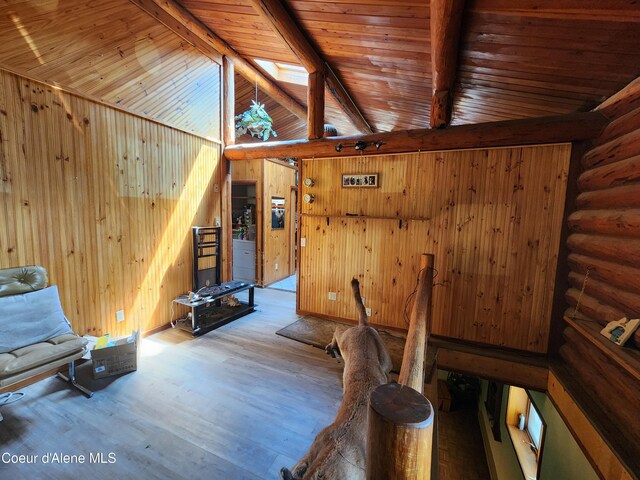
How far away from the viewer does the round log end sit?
62 centimetres

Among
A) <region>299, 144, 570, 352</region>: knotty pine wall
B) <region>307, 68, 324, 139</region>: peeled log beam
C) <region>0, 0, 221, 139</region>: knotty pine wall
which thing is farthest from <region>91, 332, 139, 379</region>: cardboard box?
<region>307, 68, 324, 139</region>: peeled log beam

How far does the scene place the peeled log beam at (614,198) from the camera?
2162 mm

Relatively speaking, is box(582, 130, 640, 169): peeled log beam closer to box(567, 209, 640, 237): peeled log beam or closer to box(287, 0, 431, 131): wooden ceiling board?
box(567, 209, 640, 237): peeled log beam

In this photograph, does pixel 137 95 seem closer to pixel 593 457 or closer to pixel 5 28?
pixel 5 28

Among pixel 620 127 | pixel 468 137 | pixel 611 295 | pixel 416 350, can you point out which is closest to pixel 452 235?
pixel 468 137

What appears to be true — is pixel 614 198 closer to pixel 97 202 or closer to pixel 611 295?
pixel 611 295

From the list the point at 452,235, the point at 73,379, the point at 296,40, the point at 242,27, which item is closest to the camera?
the point at 73,379

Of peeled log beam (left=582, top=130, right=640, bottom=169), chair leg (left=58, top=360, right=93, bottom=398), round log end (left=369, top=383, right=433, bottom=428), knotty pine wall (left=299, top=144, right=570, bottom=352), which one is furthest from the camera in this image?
knotty pine wall (left=299, top=144, right=570, bottom=352)

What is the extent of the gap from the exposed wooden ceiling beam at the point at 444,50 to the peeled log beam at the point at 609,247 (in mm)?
1842

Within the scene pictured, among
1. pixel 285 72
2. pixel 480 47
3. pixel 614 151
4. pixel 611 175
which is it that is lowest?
pixel 611 175

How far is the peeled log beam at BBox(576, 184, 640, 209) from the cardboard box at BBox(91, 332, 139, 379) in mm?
4602

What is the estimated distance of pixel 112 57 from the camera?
3.18 meters

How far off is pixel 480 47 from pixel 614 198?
1.73 metres

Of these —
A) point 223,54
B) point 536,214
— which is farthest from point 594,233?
point 223,54
